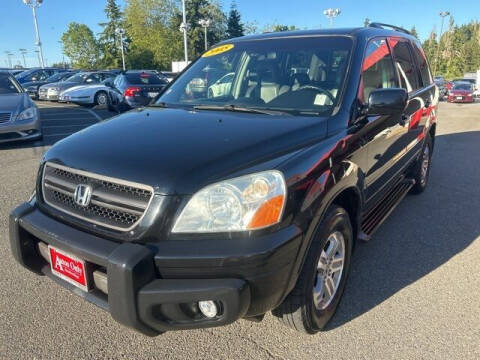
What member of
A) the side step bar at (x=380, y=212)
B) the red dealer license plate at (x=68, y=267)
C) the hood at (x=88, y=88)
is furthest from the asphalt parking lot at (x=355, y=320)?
the hood at (x=88, y=88)

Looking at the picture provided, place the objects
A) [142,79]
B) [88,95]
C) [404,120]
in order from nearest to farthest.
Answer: [404,120] < [142,79] < [88,95]

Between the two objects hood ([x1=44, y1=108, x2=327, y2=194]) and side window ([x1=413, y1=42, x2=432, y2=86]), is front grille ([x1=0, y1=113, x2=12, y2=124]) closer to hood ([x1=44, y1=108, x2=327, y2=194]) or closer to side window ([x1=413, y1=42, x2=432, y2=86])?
hood ([x1=44, y1=108, x2=327, y2=194])

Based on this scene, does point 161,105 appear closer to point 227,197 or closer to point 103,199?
point 103,199

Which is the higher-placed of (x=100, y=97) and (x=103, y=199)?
(x=103, y=199)

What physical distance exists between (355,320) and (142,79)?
12352 mm

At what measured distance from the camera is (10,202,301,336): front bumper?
183cm

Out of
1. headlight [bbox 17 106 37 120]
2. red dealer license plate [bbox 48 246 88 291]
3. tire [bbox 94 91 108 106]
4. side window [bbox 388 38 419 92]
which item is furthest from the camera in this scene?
tire [bbox 94 91 108 106]

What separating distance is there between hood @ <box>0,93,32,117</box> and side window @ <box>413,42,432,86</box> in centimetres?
740

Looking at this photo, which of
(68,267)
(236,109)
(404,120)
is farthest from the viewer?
(404,120)

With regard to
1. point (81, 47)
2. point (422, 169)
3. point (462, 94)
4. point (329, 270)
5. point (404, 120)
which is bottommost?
point (462, 94)

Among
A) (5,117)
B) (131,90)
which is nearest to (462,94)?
(131,90)

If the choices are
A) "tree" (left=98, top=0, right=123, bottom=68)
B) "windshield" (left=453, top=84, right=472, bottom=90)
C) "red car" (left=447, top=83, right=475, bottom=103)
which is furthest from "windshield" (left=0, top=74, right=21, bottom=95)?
"tree" (left=98, top=0, right=123, bottom=68)

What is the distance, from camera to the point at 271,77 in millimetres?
3225

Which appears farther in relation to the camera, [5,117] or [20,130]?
[20,130]
